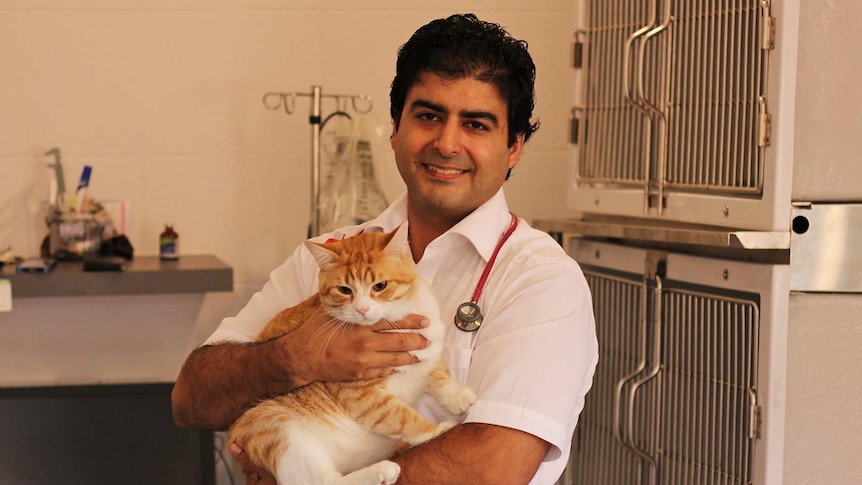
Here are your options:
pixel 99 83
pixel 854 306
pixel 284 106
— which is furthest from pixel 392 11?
pixel 854 306

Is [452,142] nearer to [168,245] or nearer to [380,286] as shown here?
[380,286]

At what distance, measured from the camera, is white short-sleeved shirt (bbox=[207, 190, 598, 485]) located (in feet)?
4.46

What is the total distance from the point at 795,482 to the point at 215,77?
1936 mm

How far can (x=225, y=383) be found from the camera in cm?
155

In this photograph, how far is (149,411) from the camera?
2781mm

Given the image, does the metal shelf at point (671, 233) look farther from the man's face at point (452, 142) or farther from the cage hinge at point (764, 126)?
the man's face at point (452, 142)

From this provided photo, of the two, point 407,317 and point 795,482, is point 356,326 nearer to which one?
point 407,317

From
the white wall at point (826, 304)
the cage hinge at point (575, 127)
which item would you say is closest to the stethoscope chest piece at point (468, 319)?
the white wall at point (826, 304)

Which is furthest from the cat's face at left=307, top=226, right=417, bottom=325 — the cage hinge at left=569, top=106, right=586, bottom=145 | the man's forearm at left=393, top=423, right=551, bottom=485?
the cage hinge at left=569, top=106, right=586, bottom=145

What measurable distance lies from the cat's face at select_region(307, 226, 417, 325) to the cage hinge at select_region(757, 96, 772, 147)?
74 cm

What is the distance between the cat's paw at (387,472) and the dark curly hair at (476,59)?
60cm

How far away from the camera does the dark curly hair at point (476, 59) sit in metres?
1.55

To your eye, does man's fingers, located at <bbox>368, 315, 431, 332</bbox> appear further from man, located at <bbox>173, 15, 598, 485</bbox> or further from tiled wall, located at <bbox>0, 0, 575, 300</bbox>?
tiled wall, located at <bbox>0, 0, 575, 300</bbox>

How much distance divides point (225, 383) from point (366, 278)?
33 centimetres
